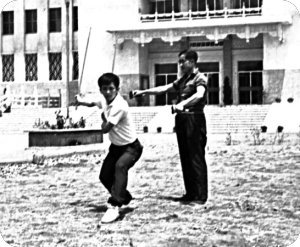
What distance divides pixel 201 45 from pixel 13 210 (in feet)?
→ 91.8

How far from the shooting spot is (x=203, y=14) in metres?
33.0

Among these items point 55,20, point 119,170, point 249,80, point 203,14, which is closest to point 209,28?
point 203,14

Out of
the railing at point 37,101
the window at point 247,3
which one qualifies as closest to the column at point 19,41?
the railing at point 37,101

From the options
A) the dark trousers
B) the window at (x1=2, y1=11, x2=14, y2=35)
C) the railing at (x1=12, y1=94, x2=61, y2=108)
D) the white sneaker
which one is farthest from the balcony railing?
the white sneaker

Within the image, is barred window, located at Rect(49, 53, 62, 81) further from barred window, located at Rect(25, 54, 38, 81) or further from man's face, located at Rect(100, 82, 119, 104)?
man's face, located at Rect(100, 82, 119, 104)

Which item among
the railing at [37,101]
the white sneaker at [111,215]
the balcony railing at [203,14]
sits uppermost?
the balcony railing at [203,14]

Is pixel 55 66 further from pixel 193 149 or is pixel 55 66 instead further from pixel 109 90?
pixel 109 90

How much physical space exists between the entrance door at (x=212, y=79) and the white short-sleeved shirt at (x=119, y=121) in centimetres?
2704

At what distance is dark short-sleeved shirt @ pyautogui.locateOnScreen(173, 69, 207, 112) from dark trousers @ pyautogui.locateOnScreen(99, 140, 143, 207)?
Result: 815 mm

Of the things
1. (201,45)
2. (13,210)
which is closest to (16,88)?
(201,45)

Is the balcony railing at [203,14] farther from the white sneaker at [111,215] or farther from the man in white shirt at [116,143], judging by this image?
the white sneaker at [111,215]

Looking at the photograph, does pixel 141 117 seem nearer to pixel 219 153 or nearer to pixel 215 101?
pixel 215 101

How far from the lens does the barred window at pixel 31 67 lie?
36.8 m

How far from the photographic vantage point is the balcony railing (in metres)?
31.7
